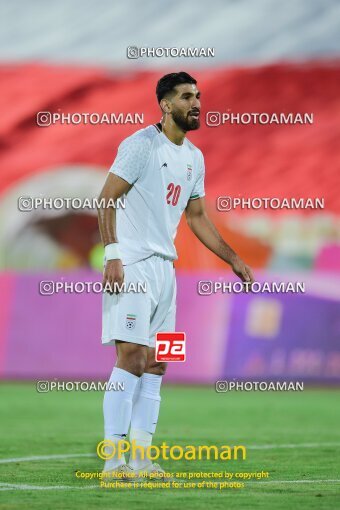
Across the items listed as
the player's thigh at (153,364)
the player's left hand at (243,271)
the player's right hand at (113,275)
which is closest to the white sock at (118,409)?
the player's thigh at (153,364)

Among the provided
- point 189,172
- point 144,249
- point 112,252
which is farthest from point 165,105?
point 112,252

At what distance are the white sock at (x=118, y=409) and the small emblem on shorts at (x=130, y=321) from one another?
237 mm

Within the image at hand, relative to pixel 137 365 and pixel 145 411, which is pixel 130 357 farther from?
pixel 145 411

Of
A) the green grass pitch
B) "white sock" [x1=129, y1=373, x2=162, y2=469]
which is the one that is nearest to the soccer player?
"white sock" [x1=129, y1=373, x2=162, y2=469]

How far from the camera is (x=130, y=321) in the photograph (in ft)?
21.1

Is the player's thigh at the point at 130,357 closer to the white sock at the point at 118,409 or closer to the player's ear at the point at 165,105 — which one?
the white sock at the point at 118,409

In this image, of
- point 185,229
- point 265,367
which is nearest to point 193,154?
point 265,367

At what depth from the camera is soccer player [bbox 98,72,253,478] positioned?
6395 mm

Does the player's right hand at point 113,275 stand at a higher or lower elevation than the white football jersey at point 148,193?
lower

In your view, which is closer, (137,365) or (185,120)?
(137,365)

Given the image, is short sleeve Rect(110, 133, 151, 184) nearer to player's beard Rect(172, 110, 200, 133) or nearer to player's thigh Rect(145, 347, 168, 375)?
player's beard Rect(172, 110, 200, 133)

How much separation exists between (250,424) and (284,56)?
57.9 feet

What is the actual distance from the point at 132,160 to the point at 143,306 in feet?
2.59

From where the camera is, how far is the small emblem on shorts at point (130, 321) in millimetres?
6414
